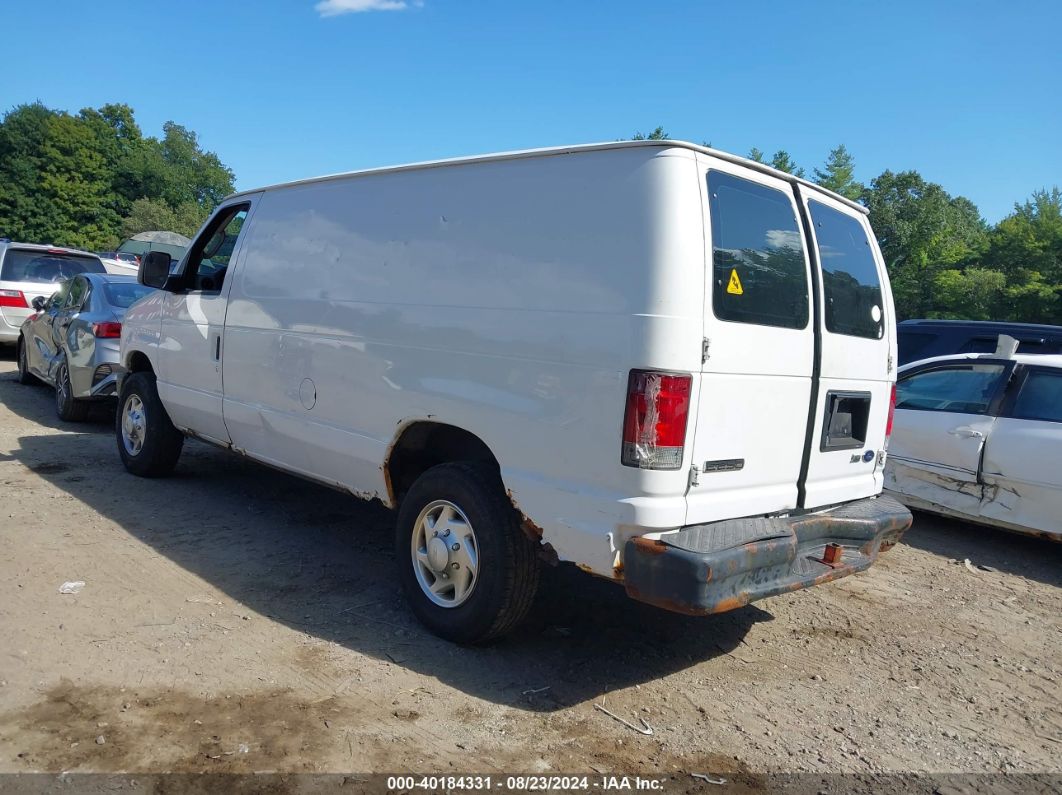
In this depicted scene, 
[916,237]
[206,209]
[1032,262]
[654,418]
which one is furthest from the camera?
[206,209]

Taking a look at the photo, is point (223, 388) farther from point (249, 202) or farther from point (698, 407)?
point (698, 407)

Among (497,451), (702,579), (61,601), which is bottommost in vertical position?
(61,601)

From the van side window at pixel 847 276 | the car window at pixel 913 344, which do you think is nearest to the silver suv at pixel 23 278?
the car window at pixel 913 344

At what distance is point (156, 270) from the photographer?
594 cm

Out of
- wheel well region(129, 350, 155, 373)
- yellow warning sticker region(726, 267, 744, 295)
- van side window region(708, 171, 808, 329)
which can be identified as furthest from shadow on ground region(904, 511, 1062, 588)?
wheel well region(129, 350, 155, 373)

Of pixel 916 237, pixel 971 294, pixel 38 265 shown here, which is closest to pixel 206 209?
pixel 916 237

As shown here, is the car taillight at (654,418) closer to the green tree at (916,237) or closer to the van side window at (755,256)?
the van side window at (755,256)

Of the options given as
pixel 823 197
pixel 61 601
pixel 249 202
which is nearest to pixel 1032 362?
pixel 823 197

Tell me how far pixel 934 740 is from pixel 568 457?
192 centimetres

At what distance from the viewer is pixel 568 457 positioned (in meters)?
3.34

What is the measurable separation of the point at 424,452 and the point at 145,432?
323 centimetres

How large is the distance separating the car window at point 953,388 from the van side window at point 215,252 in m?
5.36

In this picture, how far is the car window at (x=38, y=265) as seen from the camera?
11.6 m

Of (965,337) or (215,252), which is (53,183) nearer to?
(215,252)
